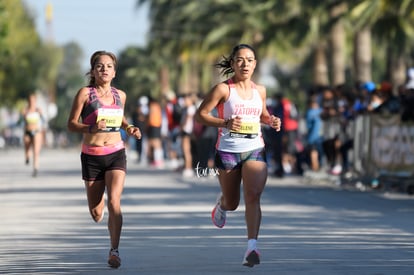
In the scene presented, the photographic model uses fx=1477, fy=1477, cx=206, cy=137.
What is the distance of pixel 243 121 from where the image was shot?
37.9 feet

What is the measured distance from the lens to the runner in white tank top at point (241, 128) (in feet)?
37.8

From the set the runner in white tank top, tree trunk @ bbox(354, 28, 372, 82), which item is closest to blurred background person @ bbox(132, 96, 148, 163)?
tree trunk @ bbox(354, 28, 372, 82)

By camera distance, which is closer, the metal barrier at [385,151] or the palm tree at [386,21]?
the metal barrier at [385,151]

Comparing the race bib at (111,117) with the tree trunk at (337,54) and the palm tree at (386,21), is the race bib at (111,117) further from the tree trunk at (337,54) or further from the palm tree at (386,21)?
the tree trunk at (337,54)

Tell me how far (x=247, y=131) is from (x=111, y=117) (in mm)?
1146

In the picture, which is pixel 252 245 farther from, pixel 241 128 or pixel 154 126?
pixel 154 126

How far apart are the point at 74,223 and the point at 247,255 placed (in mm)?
5814

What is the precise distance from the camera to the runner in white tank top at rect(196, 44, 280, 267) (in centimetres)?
1152

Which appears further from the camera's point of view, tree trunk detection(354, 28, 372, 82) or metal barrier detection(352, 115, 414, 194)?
tree trunk detection(354, 28, 372, 82)

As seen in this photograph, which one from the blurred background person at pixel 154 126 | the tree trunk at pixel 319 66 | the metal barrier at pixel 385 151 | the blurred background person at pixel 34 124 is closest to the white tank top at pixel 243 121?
the metal barrier at pixel 385 151

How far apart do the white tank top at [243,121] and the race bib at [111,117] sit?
2.86 feet

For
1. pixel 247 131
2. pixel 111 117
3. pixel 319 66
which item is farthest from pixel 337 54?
pixel 247 131

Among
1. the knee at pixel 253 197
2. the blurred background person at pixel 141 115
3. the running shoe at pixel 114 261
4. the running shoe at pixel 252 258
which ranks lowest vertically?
the blurred background person at pixel 141 115

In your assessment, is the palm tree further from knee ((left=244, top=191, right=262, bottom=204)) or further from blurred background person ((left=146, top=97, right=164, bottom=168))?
knee ((left=244, top=191, right=262, bottom=204))
